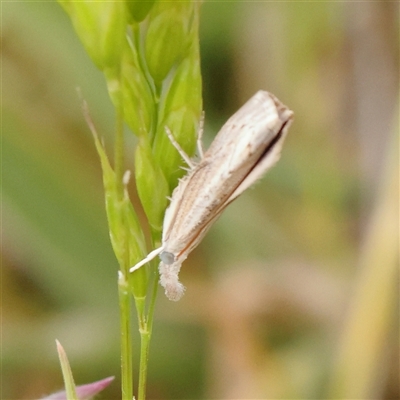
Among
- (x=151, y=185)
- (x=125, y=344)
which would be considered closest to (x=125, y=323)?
(x=125, y=344)

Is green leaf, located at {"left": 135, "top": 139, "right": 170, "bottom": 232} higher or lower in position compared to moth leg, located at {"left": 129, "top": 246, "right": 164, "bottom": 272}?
higher

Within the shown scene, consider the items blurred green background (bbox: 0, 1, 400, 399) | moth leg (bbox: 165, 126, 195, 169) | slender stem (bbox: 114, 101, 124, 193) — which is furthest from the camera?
blurred green background (bbox: 0, 1, 400, 399)

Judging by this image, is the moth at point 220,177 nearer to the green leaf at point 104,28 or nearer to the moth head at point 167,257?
the moth head at point 167,257

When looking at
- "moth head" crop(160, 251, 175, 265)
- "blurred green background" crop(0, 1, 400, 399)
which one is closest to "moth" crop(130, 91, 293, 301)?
"moth head" crop(160, 251, 175, 265)

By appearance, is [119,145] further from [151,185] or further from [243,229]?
[243,229]

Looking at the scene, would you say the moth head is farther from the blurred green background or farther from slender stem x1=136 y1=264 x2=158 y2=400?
the blurred green background

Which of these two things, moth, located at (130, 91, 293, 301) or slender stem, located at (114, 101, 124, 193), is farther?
moth, located at (130, 91, 293, 301)

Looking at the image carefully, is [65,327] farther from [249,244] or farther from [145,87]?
[145,87]

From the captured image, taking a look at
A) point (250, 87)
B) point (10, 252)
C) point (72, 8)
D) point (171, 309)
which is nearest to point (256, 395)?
point (171, 309)
